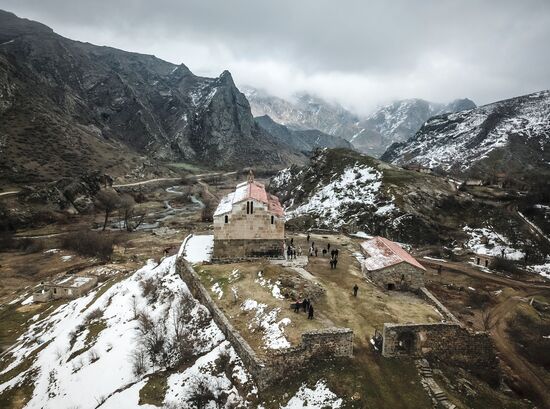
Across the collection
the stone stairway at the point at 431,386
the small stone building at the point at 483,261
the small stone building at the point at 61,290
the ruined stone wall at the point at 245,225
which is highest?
the ruined stone wall at the point at 245,225

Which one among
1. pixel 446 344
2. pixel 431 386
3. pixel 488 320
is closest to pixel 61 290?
pixel 446 344

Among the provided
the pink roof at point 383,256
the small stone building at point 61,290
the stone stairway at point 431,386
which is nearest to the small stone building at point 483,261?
the pink roof at point 383,256

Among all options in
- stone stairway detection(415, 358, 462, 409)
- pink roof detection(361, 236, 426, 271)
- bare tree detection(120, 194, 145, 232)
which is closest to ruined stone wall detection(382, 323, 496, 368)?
stone stairway detection(415, 358, 462, 409)

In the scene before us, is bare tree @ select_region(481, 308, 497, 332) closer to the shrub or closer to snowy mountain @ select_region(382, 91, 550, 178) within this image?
the shrub

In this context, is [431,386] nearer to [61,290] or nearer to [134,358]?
[134,358]

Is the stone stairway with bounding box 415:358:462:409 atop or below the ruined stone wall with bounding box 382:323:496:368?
below

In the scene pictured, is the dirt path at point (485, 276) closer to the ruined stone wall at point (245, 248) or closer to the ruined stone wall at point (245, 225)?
the ruined stone wall at point (245, 248)
